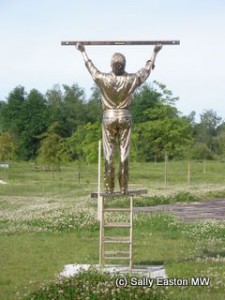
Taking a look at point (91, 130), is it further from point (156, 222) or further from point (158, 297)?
point (158, 297)

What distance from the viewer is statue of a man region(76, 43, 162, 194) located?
449 inches

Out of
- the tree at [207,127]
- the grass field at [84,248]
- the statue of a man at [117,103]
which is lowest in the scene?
the grass field at [84,248]

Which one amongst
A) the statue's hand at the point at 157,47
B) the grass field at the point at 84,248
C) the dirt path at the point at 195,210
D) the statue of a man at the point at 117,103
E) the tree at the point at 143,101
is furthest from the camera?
the tree at the point at 143,101

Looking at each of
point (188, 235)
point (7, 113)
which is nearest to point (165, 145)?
point (188, 235)

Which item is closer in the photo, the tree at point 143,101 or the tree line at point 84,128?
the tree line at point 84,128

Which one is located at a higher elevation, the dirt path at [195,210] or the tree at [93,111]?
the tree at [93,111]

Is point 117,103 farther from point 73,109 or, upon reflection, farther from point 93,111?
point 73,109

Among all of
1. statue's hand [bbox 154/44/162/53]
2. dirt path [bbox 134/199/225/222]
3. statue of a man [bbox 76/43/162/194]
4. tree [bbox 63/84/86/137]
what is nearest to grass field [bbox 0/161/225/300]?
dirt path [bbox 134/199/225/222]

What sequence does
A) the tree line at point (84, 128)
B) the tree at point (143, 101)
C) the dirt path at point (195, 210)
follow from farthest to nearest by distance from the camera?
the tree at point (143, 101)
the tree line at point (84, 128)
the dirt path at point (195, 210)

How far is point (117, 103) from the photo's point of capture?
37.7ft

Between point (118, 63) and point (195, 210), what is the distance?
13800 millimetres

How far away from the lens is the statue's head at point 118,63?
37.4ft

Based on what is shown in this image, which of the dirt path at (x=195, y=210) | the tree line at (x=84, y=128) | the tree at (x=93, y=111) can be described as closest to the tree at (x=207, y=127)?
the tree line at (x=84, y=128)

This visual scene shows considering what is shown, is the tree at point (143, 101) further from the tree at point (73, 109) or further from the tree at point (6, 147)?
the tree at point (6, 147)
